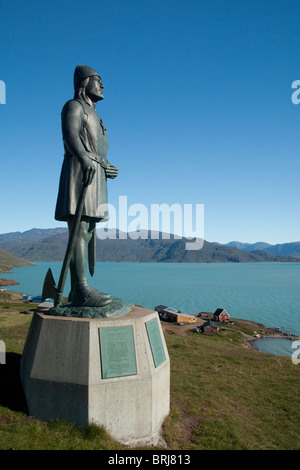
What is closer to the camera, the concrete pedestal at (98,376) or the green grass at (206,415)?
the green grass at (206,415)

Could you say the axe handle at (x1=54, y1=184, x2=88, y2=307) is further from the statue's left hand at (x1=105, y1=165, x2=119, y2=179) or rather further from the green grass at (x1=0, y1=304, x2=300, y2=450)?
the green grass at (x1=0, y1=304, x2=300, y2=450)

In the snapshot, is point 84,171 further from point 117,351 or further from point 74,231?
point 117,351

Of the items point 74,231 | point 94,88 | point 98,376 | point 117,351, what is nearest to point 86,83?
point 94,88

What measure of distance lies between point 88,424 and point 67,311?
1758 mm

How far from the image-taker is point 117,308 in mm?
5543

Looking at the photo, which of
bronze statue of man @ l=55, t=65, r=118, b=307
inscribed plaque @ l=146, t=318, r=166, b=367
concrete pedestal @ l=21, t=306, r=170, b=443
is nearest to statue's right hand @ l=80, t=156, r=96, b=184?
bronze statue of man @ l=55, t=65, r=118, b=307

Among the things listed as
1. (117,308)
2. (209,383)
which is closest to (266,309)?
(209,383)

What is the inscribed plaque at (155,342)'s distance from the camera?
5.30 m

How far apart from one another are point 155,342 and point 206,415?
1.75 metres

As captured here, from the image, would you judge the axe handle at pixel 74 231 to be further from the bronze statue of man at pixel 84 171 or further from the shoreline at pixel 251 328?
the shoreline at pixel 251 328

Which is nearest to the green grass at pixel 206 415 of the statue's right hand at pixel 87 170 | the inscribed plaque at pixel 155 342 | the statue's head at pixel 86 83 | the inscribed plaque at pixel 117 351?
the inscribed plaque at pixel 117 351

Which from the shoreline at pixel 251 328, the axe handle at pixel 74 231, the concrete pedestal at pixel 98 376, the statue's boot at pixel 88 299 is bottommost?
the shoreline at pixel 251 328
